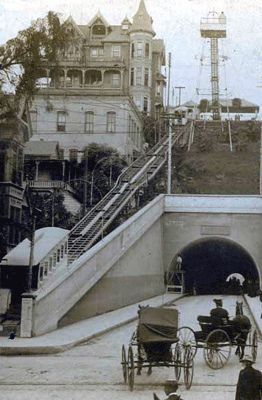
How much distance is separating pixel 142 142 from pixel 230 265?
20.2 m

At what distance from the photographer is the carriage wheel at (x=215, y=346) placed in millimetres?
16688

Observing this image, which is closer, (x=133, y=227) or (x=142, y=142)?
(x=133, y=227)

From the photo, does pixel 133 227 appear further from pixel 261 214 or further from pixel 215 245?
pixel 215 245

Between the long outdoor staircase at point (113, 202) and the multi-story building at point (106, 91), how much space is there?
15.3 feet

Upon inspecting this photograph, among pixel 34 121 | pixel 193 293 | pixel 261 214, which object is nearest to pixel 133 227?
pixel 261 214

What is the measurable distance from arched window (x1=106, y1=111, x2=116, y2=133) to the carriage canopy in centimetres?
4900

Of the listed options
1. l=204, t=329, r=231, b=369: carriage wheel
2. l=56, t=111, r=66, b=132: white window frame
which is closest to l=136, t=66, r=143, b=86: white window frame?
l=56, t=111, r=66, b=132: white window frame

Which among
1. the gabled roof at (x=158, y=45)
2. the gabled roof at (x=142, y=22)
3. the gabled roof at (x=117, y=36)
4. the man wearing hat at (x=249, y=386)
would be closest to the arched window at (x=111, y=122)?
the gabled roof at (x=117, y=36)

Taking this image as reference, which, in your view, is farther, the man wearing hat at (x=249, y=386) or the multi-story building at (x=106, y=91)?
the multi-story building at (x=106, y=91)

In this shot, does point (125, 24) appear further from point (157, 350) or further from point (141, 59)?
point (157, 350)

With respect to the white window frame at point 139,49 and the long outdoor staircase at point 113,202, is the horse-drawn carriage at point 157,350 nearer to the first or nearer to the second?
the long outdoor staircase at point 113,202

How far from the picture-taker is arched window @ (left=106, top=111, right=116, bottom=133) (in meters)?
64.4

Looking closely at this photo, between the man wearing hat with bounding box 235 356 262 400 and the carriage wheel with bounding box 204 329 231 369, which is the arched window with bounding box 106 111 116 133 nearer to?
the carriage wheel with bounding box 204 329 231 369

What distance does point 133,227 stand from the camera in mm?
35375
